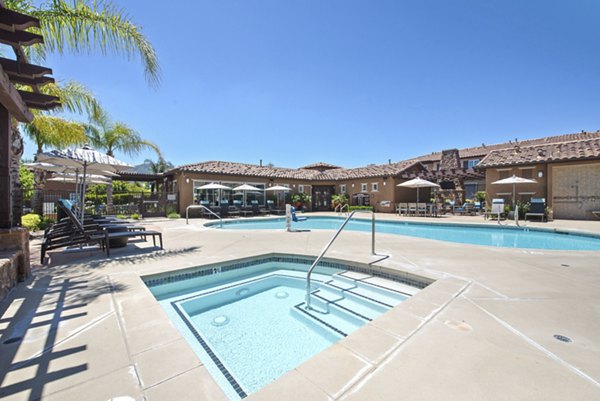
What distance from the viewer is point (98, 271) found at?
443 cm

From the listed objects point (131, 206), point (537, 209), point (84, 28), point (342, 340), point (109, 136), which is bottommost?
point (342, 340)

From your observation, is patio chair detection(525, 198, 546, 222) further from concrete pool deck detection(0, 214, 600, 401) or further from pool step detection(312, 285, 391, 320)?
pool step detection(312, 285, 391, 320)

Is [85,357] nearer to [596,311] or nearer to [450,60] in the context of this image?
[596,311]

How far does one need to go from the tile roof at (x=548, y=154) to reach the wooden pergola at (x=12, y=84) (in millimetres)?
21223

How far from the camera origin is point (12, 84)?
3721 millimetres

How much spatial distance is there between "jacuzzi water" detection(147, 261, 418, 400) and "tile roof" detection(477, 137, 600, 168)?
55.4ft

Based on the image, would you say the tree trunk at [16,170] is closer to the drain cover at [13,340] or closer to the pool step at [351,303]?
the drain cover at [13,340]

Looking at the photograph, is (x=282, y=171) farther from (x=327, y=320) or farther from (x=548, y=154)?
(x=327, y=320)

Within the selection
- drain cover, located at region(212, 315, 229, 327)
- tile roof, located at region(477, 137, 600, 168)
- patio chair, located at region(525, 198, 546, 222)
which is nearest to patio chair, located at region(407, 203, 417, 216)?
tile roof, located at region(477, 137, 600, 168)

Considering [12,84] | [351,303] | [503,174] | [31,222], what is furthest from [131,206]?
[503,174]

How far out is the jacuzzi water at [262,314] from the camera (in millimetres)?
2689

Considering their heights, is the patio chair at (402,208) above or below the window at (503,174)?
below

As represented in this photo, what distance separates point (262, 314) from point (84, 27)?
6715 mm

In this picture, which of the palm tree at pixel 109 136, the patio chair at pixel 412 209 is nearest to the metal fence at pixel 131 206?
the palm tree at pixel 109 136
